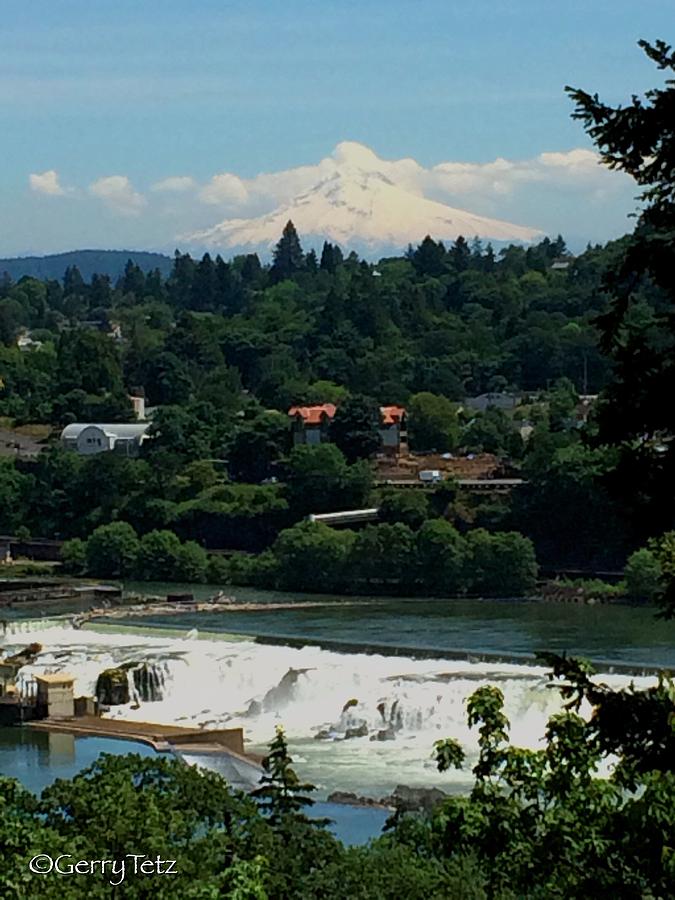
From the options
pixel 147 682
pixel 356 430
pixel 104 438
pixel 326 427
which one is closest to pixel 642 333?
pixel 147 682

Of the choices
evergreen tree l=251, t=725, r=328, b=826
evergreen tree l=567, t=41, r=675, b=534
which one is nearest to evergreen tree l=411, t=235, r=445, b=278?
evergreen tree l=251, t=725, r=328, b=826

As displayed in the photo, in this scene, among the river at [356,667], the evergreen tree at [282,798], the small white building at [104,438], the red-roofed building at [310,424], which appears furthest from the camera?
the small white building at [104,438]

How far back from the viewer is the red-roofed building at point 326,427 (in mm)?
73312

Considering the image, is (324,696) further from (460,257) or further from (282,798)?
(460,257)

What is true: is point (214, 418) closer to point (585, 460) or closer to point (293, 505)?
point (293, 505)

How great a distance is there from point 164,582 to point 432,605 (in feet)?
33.6

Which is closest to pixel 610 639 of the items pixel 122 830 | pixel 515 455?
pixel 515 455

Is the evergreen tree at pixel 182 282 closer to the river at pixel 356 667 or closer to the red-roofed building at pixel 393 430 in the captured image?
the red-roofed building at pixel 393 430

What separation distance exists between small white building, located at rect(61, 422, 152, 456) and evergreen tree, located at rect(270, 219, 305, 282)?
58579 millimetres

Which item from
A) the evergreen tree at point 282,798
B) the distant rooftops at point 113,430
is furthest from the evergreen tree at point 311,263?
the evergreen tree at point 282,798

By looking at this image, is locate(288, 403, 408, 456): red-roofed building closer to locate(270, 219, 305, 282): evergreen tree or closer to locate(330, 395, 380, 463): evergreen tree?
locate(330, 395, 380, 463): evergreen tree

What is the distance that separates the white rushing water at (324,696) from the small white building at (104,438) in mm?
33195

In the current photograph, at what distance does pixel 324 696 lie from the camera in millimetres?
36281

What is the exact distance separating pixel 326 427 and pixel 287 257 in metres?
65.3
